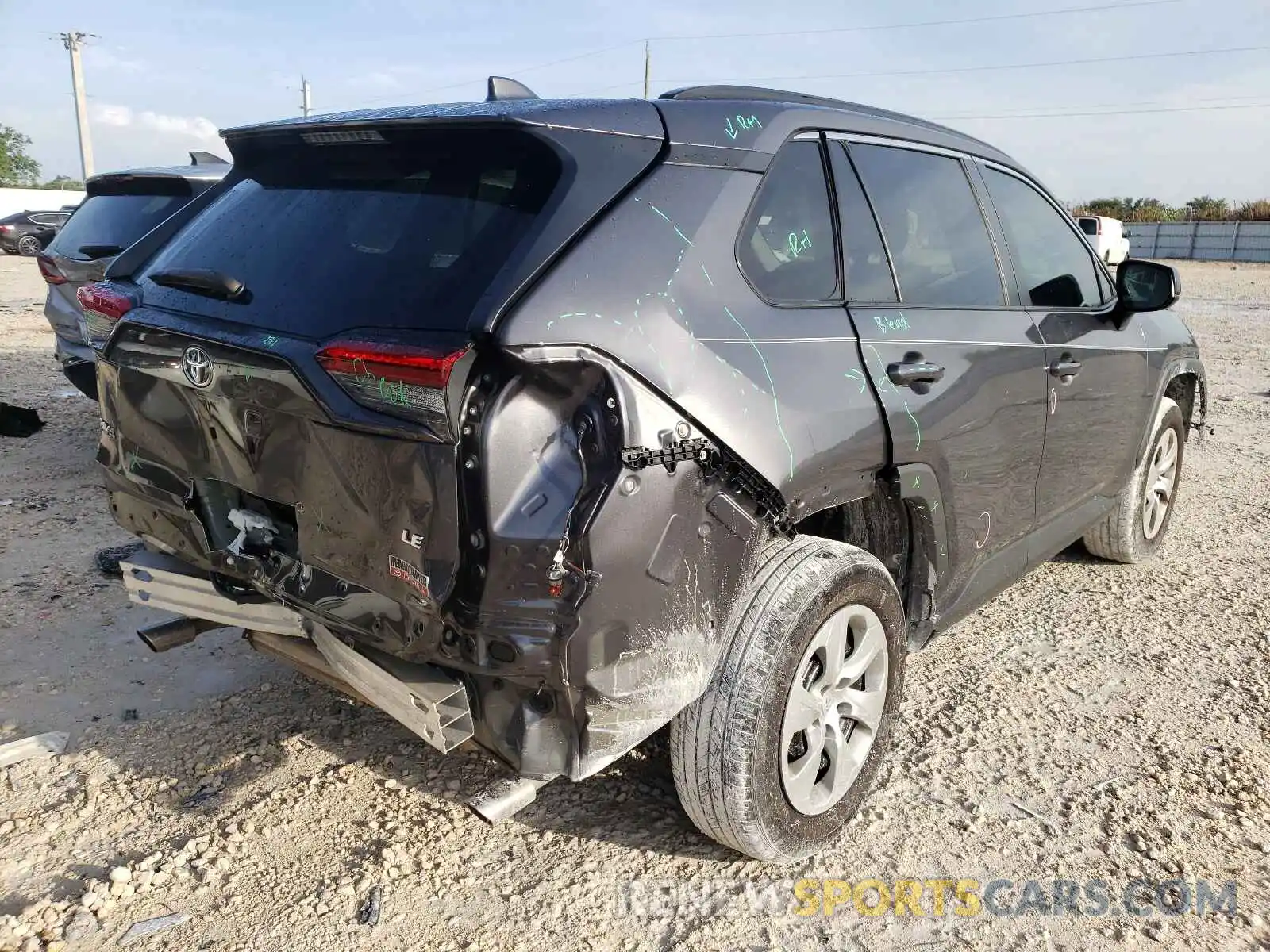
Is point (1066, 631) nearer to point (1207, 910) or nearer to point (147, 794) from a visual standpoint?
point (1207, 910)

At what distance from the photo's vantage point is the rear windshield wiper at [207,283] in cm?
222

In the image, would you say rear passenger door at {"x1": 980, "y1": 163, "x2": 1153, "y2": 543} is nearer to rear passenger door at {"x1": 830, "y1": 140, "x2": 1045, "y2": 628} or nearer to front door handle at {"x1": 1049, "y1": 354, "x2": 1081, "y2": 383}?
front door handle at {"x1": 1049, "y1": 354, "x2": 1081, "y2": 383}

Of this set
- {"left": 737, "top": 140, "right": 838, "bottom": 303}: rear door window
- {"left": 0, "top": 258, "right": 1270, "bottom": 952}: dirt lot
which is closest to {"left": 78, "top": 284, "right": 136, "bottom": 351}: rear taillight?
{"left": 0, "top": 258, "right": 1270, "bottom": 952}: dirt lot

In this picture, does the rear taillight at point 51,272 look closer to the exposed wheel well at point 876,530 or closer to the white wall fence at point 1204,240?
the exposed wheel well at point 876,530

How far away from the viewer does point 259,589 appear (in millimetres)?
2338

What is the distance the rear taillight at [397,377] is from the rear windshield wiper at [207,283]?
1.45ft

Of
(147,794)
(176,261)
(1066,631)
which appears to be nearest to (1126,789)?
(1066,631)

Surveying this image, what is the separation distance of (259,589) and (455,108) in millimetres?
1299

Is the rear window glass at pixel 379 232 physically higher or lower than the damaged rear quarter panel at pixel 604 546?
higher

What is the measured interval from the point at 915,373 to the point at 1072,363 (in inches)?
46.1

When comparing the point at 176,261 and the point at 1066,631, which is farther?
the point at 1066,631

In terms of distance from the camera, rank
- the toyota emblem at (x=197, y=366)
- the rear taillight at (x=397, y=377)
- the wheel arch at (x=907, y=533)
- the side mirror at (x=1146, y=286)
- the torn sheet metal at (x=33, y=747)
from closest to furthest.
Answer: the rear taillight at (x=397, y=377)
the toyota emblem at (x=197, y=366)
the wheel arch at (x=907, y=533)
the torn sheet metal at (x=33, y=747)
the side mirror at (x=1146, y=286)

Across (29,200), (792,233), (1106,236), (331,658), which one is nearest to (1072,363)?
(792,233)

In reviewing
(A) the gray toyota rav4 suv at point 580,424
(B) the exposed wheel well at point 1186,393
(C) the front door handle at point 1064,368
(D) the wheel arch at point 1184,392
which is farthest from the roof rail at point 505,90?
(B) the exposed wheel well at point 1186,393
